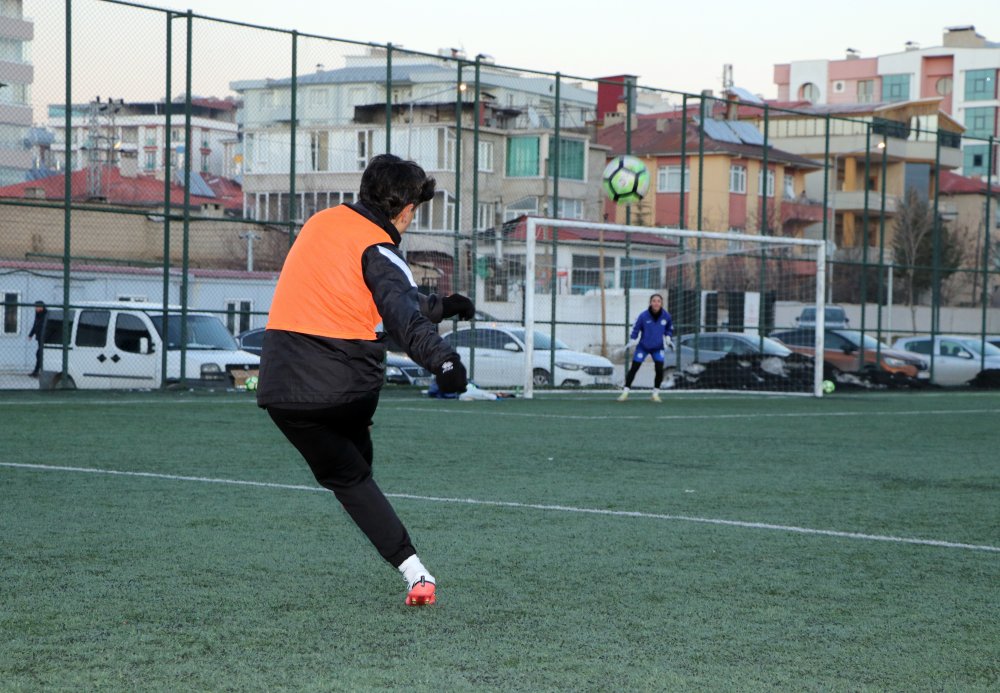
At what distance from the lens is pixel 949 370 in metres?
32.7

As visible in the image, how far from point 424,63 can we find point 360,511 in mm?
21293

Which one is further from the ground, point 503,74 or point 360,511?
point 503,74

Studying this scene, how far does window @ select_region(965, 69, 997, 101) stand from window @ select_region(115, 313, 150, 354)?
3558 inches

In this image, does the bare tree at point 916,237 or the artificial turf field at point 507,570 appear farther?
the bare tree at point 916,237

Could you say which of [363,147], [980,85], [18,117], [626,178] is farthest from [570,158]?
[980,85]

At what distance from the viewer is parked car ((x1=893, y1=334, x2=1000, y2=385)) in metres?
32.5

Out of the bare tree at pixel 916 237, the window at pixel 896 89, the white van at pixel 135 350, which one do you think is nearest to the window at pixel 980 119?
the window at pixel 896 89

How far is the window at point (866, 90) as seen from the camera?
103500 millimetres

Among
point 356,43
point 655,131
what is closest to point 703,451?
point 356,43

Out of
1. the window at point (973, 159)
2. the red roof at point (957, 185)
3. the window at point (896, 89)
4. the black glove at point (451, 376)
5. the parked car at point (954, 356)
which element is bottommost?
the parked car at point (954, 356)

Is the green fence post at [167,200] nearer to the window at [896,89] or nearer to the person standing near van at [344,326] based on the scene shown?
the person standing near van at [344,326]

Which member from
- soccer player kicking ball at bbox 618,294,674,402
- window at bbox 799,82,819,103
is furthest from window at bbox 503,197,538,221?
window at bbox 799,82,819,103

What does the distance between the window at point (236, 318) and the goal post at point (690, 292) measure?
409 centimetres

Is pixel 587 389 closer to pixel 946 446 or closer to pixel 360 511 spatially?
pixel 946 446
